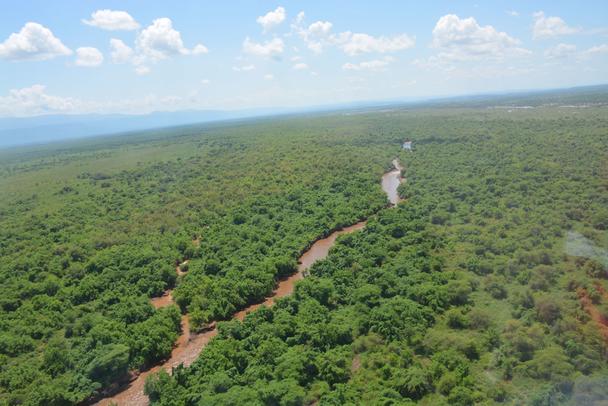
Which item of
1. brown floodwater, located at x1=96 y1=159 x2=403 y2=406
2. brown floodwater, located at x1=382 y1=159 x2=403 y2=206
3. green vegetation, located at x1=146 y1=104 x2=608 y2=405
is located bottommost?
brown floodwater, located at x1=96 y1=159 x2=403 y2=406

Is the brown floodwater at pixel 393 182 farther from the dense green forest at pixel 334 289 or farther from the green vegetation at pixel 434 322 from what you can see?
the green vegetation at pixel 434 322

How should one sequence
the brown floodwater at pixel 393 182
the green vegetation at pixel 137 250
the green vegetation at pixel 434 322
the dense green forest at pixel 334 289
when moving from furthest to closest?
the brown floodwater at pixel 393 182, the green vegetation at pixel 137 250, the dense green forest at pixel 334 289, the green vegetation at pixel 434 322

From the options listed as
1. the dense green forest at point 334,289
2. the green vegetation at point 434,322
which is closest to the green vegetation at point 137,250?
the dense green forest at point 334,289

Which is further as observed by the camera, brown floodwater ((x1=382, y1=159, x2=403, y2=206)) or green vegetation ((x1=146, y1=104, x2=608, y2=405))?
brown floodwater ((x1=382, y1=159, x2=403, y2=206))

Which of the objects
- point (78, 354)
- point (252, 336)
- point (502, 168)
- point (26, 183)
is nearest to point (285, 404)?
point (252, 336)

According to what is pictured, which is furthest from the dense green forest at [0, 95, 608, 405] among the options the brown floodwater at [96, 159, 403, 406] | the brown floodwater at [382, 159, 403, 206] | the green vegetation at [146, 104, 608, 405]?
the brown floodwater at [382, 159, 403, 206]

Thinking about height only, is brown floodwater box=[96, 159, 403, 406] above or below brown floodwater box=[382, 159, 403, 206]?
below

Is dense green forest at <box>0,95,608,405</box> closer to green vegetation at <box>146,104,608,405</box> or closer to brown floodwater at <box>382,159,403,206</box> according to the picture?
green vegetation at <box>146,104,608,405</box>

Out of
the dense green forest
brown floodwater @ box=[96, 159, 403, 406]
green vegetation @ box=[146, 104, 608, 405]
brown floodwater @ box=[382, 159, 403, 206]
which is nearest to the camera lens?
green vegetation @ box=[146, 104, 608, 405]

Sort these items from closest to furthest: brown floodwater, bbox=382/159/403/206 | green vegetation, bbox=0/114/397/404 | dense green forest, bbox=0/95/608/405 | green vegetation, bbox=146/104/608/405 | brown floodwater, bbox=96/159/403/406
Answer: green vegetation, bbox=146/104/608/405 < dense green forest, bbox=0/95/608/405 < brown floodwater, bbox=96/159/403/406 < green vegetation, bbox=0/114/397/404 < brown floodwater, bbox=382/159/403/206
